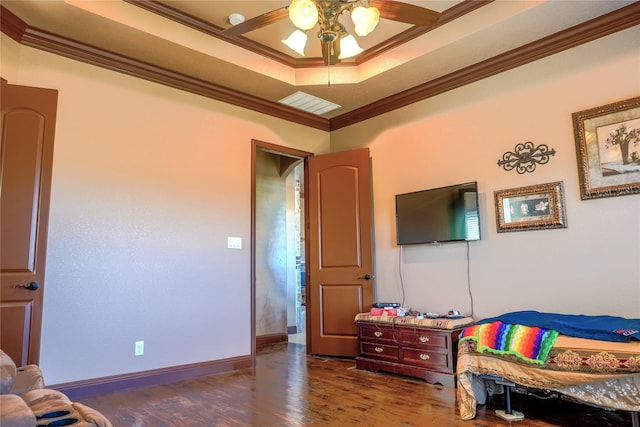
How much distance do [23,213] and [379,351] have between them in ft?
10.3

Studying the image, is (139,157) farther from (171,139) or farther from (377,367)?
(377,367)

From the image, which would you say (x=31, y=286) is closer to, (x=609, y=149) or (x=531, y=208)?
(x=531, y=208)

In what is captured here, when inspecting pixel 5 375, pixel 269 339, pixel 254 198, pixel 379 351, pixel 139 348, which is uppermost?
pixel 254 198

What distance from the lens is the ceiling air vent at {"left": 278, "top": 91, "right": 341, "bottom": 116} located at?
14.8 feet

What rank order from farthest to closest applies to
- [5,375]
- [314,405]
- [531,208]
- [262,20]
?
[531,208] < [314,405] < [262,20] < [5,375]

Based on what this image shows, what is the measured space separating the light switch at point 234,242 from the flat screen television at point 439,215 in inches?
65.8

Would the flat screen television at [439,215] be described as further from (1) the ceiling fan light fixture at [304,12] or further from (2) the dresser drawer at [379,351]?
(1) the ceiling fan light fixture at [304,12]

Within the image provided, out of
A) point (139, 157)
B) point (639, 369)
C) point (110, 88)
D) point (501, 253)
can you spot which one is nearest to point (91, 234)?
point (139, 157)

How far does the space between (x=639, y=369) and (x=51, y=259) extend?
3917 millimetres

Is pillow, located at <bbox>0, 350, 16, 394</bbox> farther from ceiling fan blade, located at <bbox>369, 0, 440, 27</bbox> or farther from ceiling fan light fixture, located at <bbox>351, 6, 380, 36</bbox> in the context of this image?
ceiling fan blade, located at <bbox>369, 0, 440, 27</bbox>

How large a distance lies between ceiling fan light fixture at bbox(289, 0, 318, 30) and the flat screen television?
2.20 m

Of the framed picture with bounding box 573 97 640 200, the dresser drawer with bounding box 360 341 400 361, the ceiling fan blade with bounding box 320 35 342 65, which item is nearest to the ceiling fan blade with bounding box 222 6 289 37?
the ceiling fan blade with bounding box 320 35 342 65

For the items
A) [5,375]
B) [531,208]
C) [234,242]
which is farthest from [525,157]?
[5,375]

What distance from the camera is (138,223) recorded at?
3604 millimetres
